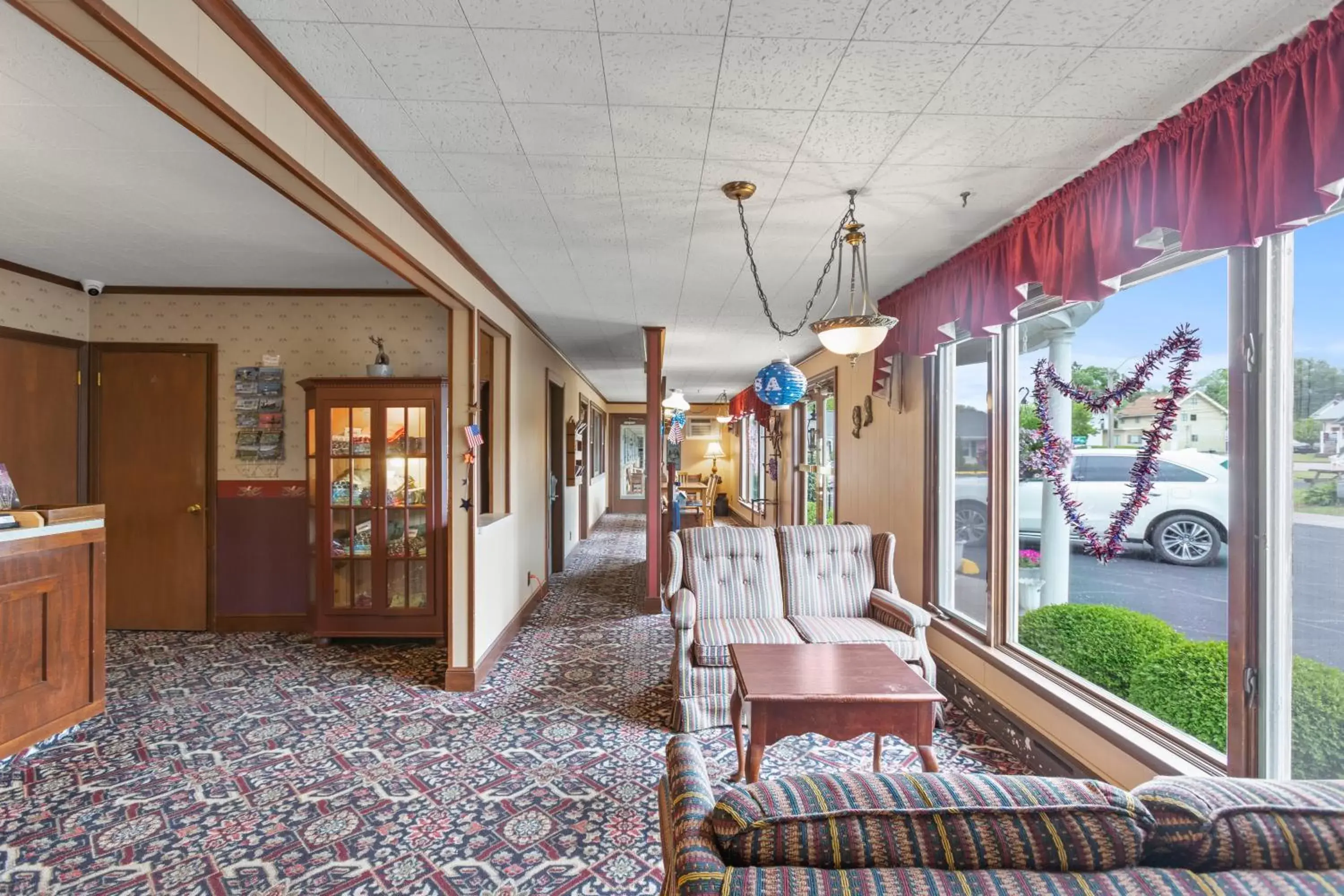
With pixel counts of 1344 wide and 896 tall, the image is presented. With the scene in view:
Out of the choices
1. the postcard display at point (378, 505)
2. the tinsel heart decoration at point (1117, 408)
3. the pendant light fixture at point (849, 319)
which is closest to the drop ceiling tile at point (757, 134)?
the pendant light fixture at point (849, 319)

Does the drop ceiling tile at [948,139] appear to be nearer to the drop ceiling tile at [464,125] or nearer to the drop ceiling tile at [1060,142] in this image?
the drop ceiling tile at [1060,142]

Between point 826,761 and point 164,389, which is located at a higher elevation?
point 164,389

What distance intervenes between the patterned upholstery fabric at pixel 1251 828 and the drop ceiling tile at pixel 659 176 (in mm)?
2232

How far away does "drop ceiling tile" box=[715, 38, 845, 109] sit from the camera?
5.50 feet

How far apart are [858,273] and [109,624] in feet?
18.8

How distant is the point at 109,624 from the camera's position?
456cm

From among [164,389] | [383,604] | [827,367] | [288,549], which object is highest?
[827,367]

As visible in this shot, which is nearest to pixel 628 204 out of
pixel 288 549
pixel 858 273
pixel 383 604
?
pixel 858 273

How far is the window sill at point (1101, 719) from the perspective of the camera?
2.08m

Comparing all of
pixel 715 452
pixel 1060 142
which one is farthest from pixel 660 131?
pixel 715 452

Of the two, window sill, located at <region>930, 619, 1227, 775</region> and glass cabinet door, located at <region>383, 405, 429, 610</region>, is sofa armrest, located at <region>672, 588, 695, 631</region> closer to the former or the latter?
window sill, located at <region>930, 619, 1227, 775</region>

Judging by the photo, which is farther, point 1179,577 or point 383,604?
point 383,604

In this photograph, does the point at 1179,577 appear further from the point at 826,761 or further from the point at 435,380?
the point at 435,380

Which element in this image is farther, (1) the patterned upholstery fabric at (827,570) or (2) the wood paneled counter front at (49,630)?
(1) the patterned upholstery fabric at (827,570)
